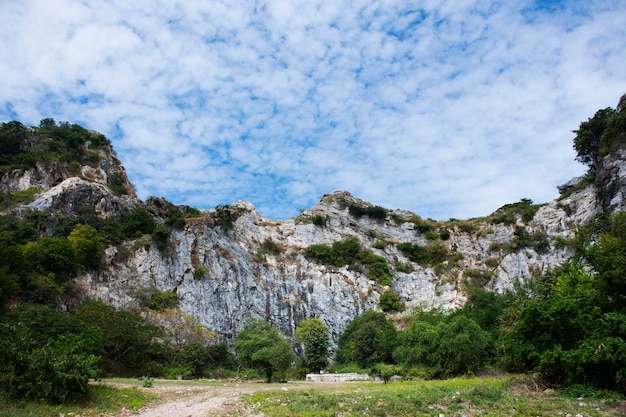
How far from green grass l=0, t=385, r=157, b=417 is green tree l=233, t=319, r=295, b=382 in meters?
13.6

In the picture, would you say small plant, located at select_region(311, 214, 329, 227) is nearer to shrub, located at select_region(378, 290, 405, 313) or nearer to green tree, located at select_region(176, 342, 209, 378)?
shrub, located at select_region(378, 290, 405, 313)

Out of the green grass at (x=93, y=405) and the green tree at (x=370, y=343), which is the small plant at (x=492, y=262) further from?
the green grass at (x=93, y=405)

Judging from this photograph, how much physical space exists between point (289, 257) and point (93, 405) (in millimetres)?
47266

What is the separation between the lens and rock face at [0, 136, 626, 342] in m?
48.2

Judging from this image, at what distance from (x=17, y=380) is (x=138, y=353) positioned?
21701 mm

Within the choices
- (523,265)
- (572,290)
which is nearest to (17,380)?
(572,290)

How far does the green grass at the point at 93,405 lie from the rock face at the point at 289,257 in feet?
92.2

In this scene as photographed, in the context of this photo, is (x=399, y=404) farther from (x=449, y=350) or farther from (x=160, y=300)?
Answer: (x=160, y=300)

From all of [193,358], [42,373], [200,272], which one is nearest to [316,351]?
[193,358]

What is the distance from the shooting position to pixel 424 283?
61719 mm

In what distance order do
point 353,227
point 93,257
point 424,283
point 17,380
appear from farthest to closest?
point 353,227, point 424,283, point 93,257, point 17,380

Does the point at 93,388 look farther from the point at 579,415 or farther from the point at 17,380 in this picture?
the point at 579,415

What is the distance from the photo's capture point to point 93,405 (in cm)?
1388

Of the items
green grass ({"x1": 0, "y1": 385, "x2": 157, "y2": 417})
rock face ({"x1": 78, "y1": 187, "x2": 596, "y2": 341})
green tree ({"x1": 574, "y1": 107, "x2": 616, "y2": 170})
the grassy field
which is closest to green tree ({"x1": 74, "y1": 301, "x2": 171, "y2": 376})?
rock face ({"x1": 78, "y1": 187, "x2": 596, "y2": 341})
